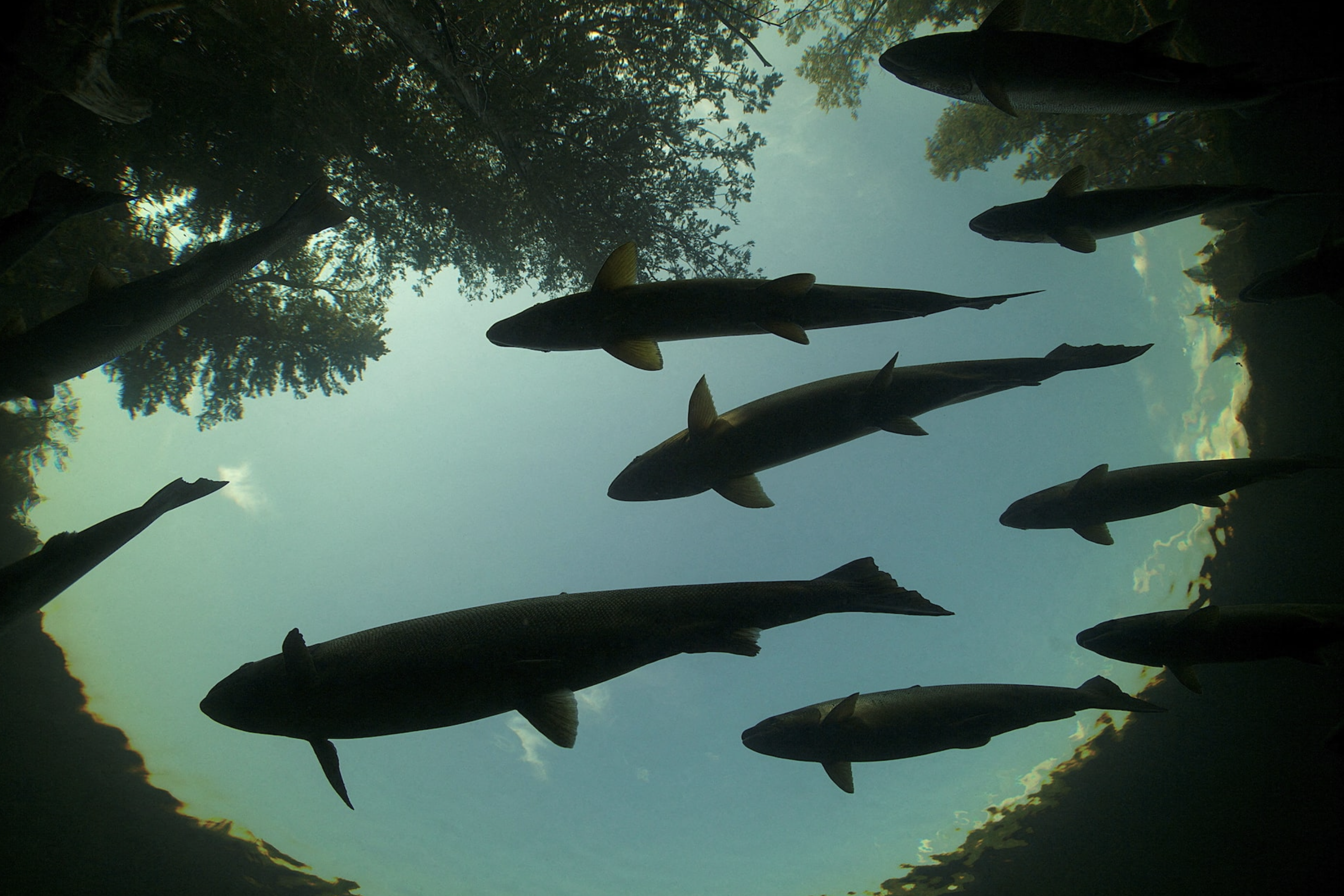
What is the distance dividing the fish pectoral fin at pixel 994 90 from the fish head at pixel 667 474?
2637 mm

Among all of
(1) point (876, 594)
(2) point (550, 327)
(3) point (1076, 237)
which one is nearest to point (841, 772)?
(1) point (876, 594)

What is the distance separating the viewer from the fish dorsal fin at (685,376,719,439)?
306 centimetres

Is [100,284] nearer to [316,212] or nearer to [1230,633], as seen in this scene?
[316,212]

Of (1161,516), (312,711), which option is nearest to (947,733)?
(312,711)

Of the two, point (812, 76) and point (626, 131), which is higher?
point (812, 76)

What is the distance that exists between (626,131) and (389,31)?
201 inches

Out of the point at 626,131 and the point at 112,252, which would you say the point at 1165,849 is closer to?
the point at 626,131

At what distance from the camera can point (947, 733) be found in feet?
13.3

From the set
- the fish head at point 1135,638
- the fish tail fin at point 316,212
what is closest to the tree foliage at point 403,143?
the fish tail fin at point 316,212

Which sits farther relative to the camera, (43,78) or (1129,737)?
(1129,737)

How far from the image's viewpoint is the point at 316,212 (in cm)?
466

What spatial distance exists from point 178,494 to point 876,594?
15.7ft

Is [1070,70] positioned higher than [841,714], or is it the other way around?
[1070,70]

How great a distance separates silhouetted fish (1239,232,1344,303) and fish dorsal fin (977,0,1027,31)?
3143 mm
